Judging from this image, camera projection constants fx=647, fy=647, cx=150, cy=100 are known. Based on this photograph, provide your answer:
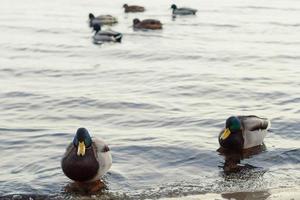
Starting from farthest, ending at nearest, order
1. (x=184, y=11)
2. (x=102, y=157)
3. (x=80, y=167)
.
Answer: (x=184, y=11)
(x=102, y=157)
(x=80, y=167)

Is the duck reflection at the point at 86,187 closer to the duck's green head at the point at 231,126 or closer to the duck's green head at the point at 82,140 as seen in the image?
the duck's green head at the point at 82,140

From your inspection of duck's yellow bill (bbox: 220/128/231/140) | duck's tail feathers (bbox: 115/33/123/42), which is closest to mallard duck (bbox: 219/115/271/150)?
duck's yellow bill (bbox: 220/128/231/140)

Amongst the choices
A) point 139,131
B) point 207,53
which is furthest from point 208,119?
point 207,53

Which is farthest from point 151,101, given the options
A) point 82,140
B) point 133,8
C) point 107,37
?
point 133,8

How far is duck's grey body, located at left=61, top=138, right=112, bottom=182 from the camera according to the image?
10.8 metres

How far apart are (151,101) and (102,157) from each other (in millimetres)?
6087

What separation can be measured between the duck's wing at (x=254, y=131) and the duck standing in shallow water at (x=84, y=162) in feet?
11.3

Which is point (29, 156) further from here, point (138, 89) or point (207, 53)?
point (207, 53)

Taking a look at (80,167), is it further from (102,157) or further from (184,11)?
(184,11)

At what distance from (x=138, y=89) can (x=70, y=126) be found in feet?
14.4

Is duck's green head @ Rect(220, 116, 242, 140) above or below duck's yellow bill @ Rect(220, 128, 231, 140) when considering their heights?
above

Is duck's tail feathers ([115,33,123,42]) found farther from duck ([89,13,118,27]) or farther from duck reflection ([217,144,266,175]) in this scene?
duck reflection ([217,144,266,175])

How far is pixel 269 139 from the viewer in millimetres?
13703

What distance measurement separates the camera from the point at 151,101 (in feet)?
55.8
